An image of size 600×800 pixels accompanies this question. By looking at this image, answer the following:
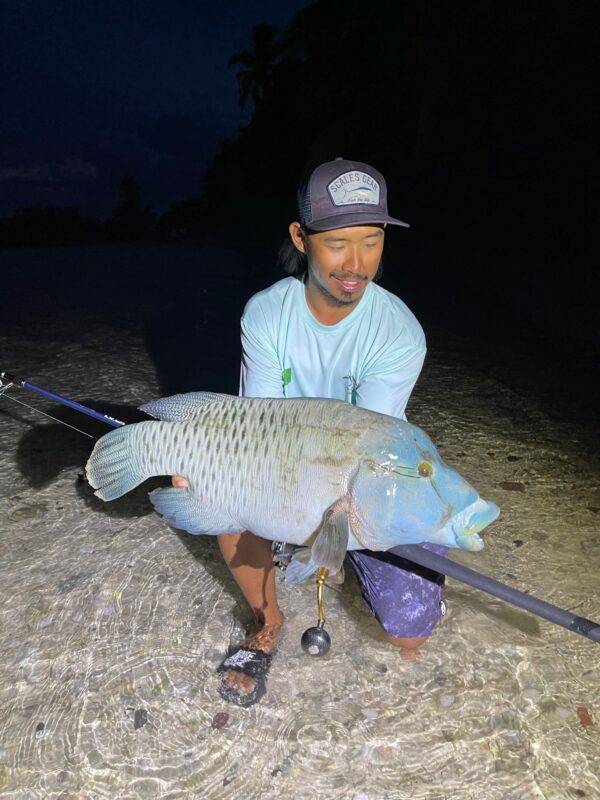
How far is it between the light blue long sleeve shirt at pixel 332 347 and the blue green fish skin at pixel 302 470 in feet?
1.71

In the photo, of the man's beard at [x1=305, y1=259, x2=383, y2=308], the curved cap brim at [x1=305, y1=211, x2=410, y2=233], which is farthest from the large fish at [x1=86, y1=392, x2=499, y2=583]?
the curved cap brim at [x1=305, y1=211, x2=410, y2=233]

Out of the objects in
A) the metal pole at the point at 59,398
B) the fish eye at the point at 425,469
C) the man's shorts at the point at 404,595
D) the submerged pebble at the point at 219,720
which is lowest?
the submerged pebble at the point at 219,720

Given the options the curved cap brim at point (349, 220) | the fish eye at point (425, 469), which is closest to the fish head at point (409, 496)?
the fish eye at point (425, 469)

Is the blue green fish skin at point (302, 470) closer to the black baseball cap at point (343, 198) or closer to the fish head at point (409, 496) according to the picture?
the fish head at point (409, 496)

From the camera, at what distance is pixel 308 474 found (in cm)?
167

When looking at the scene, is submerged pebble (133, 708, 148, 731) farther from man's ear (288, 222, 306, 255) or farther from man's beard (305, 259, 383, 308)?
man's ear (288, 222, 306, 255)

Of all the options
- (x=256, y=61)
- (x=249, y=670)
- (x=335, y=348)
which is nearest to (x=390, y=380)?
(x=335, y=348)

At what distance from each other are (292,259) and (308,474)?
112 cm

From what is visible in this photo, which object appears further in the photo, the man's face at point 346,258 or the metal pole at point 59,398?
the metal pole at point 59,398

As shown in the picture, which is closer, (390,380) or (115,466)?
(115,466)

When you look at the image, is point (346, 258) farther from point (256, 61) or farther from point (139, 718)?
point (256, 61)

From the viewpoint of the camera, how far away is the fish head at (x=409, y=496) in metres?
1.62

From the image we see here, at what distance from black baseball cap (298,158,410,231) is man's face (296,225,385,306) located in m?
0.04

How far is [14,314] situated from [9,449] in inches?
243
